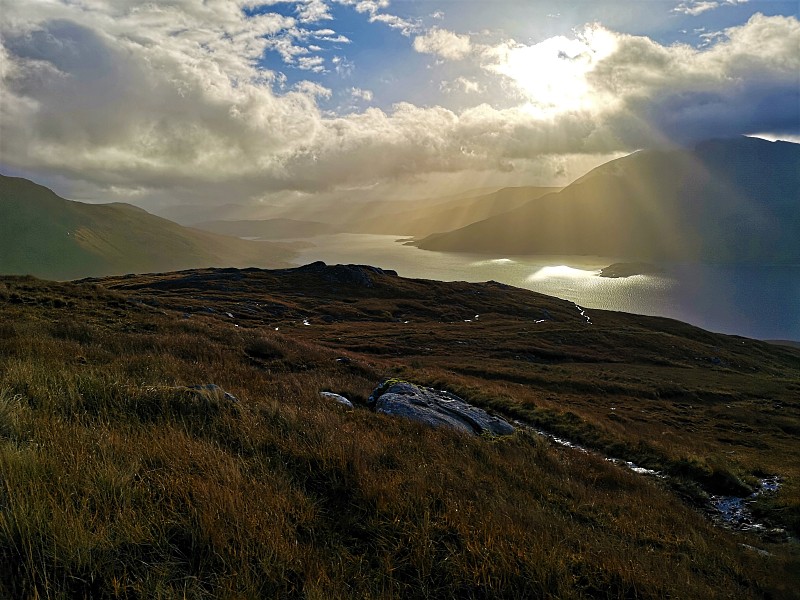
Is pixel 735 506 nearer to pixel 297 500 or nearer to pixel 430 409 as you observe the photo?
pixel 430 409

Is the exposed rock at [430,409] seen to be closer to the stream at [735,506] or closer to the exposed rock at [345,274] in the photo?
the stream at [735,506]

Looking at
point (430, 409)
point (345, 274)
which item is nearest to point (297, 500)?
point (430, 409)

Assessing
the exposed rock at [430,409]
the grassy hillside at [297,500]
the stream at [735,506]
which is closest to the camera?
→ the grassy hillside at [297,500]

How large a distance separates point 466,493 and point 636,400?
134 ft

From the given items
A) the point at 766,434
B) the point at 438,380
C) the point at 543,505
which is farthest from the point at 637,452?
A: the point at 766,434

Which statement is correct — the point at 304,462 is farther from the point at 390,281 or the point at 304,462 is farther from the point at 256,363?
the point at 390,281

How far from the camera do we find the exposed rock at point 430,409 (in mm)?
12828

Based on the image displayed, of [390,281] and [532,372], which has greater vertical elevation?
[390,281]

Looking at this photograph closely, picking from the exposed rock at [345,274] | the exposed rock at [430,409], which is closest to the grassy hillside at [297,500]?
the exposed rock at [430,409]

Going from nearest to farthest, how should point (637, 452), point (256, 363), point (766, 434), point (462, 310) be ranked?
point (637, 452), point (256, 363), point (766, 434), point (462, 310)

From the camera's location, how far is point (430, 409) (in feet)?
45.1

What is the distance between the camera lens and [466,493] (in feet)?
20.6

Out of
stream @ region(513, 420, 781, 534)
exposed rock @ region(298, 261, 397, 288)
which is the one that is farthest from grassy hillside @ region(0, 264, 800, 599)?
exposed rock @ region(298, 261, 397, 288)

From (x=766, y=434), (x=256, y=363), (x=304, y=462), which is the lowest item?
(x=766, y=434)
